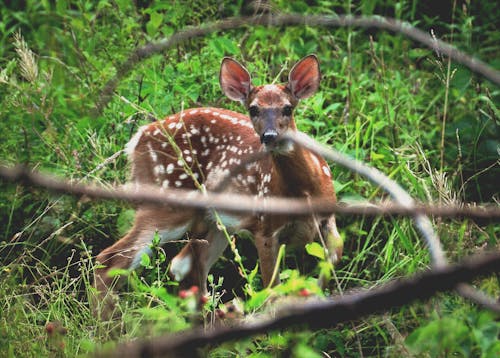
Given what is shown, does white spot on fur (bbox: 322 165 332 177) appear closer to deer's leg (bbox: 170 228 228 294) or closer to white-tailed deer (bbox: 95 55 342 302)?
white-tailed deer (bbox: 95 55 342 302)

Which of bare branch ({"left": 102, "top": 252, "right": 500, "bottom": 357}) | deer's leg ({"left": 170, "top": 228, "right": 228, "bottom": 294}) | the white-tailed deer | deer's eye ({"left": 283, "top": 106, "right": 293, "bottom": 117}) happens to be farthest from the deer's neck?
bare branch ({"left": 102, "top": 252, "right": 500, "bottom": 357})

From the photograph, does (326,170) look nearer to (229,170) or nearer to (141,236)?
(229,170)

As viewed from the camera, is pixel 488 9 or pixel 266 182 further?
pixel 488 9

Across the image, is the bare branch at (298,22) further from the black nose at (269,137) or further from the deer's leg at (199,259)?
the deer's leg at (199,259)

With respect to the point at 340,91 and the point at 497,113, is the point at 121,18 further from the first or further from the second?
the point at 497,113

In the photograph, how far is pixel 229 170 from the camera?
16.9 ft

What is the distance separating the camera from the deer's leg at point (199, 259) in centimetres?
544

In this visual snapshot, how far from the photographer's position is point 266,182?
5.21 meters

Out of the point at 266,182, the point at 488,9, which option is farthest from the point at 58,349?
the point at 488,9

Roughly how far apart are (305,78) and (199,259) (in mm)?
1252

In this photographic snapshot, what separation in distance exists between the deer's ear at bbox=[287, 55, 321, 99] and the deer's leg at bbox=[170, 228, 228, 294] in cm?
101

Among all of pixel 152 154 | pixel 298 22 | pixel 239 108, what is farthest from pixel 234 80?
pixel 298 22

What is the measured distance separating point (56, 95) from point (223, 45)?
1.15m

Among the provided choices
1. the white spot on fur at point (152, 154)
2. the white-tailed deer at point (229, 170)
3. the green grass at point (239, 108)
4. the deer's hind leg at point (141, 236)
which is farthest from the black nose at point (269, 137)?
the white spot on fur at point (152, 154)
